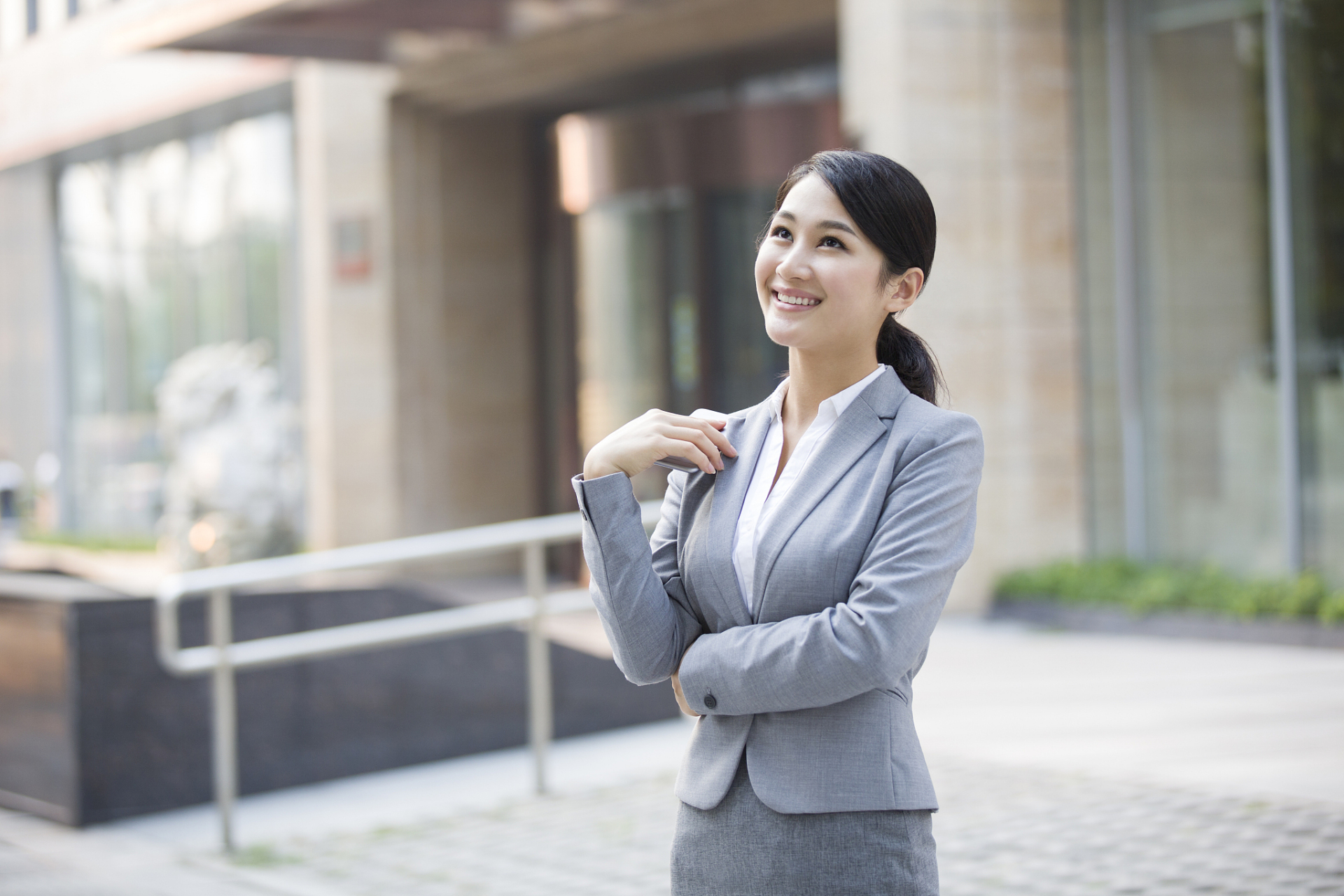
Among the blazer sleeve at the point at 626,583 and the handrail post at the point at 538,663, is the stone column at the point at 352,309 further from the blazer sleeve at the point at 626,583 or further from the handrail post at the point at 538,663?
the blazer sleeve at the point at 626,583

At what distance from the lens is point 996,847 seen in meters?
5.14

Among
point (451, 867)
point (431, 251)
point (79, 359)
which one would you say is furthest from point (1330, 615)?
point (79, 359)

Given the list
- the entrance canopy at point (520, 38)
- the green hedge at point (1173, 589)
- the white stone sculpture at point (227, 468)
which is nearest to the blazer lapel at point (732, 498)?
the green hedge at point (1173, 589)

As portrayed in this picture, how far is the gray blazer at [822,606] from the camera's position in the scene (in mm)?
2174

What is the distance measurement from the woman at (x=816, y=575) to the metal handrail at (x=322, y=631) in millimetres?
3751

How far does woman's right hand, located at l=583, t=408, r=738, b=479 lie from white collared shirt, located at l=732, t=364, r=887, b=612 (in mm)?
70

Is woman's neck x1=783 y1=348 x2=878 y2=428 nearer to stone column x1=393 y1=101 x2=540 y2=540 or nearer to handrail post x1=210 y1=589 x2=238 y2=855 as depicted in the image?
handrail post x1=210 y1=589 x2=238 y2=855

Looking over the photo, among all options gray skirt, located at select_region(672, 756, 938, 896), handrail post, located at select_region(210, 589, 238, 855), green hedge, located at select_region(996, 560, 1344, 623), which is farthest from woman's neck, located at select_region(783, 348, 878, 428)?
green hedge, located at select_region(996, 560, 1344, 623)

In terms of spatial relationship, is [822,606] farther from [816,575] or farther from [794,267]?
[794,267]

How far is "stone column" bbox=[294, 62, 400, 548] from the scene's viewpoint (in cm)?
1611

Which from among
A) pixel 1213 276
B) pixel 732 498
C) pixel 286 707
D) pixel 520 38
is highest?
pixel 520 38

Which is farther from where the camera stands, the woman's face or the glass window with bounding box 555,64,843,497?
the glass window with bounding box 555,64,843,497

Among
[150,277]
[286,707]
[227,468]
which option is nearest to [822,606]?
[286,707]

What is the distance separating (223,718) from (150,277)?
60.3 feet
